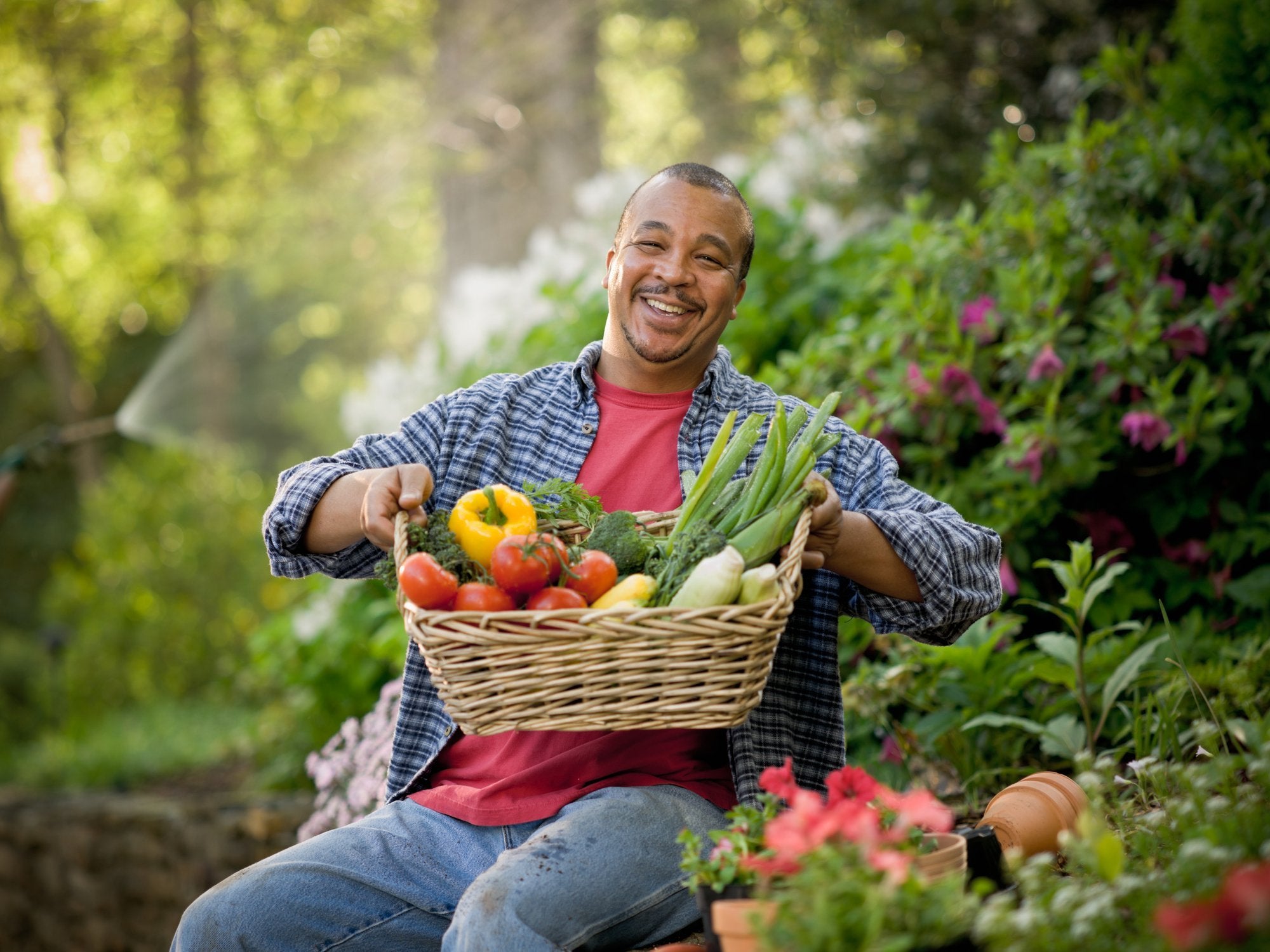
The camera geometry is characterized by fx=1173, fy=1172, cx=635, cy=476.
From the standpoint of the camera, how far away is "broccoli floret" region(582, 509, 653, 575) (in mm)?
2096

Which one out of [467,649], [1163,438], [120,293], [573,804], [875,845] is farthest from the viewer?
[120,293]

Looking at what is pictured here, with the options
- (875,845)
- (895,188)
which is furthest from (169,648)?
(875,845)

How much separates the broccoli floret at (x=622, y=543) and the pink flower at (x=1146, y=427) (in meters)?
1.82

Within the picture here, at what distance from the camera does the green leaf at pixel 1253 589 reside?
3.22m

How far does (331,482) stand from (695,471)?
0.77 metres

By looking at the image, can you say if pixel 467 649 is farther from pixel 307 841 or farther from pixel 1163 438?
pixel 1163 438

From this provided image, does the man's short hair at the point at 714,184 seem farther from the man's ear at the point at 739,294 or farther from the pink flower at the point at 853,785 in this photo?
the pink flower at the point at 853,785

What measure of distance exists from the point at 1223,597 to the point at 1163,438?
54 centimetres

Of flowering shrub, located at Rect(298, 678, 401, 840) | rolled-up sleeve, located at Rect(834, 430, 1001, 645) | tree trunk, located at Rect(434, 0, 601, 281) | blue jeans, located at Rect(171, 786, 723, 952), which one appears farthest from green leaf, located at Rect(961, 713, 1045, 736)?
tree trunk, located at Rect(434, 0, 601, 281)

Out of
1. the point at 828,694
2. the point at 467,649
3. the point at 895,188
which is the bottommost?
the point at 828,694

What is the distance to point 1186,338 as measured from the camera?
3406 mm

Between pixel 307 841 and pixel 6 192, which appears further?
pixel 6 192

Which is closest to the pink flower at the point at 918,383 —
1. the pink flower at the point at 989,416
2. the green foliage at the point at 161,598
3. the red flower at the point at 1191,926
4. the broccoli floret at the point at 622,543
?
the pink flower at the point at 989,416

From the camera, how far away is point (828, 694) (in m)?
2.50
